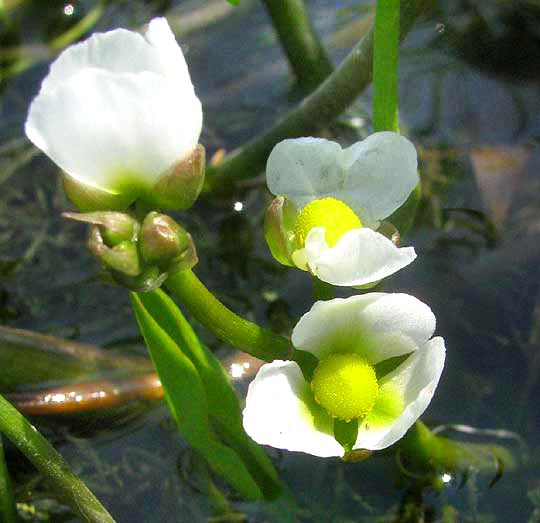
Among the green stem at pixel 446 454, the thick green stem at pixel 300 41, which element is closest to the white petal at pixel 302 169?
the green stem at pixel 446 454

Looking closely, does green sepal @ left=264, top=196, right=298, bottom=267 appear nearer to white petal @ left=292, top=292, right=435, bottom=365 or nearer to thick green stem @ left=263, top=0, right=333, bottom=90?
white petal @ left=292, top=292, right=435, bottom=365

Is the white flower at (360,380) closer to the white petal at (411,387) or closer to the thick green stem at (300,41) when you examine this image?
the white petal at (411,387)

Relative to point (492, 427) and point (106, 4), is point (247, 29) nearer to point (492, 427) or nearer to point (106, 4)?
point (106, 4)

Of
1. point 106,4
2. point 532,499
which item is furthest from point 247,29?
point 532,499

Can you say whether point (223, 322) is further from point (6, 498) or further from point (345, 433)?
point (6, 498)

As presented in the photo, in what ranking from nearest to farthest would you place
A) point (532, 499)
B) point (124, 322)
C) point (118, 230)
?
point (118, 230), point (532, 499), point (124, 322)

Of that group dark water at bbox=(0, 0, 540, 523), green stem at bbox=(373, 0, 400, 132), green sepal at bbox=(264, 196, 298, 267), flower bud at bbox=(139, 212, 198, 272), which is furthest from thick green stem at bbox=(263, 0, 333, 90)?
flower bud at bbox=(139, 212, 198, 272)

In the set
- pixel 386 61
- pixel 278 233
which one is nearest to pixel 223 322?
pixel 278 233
